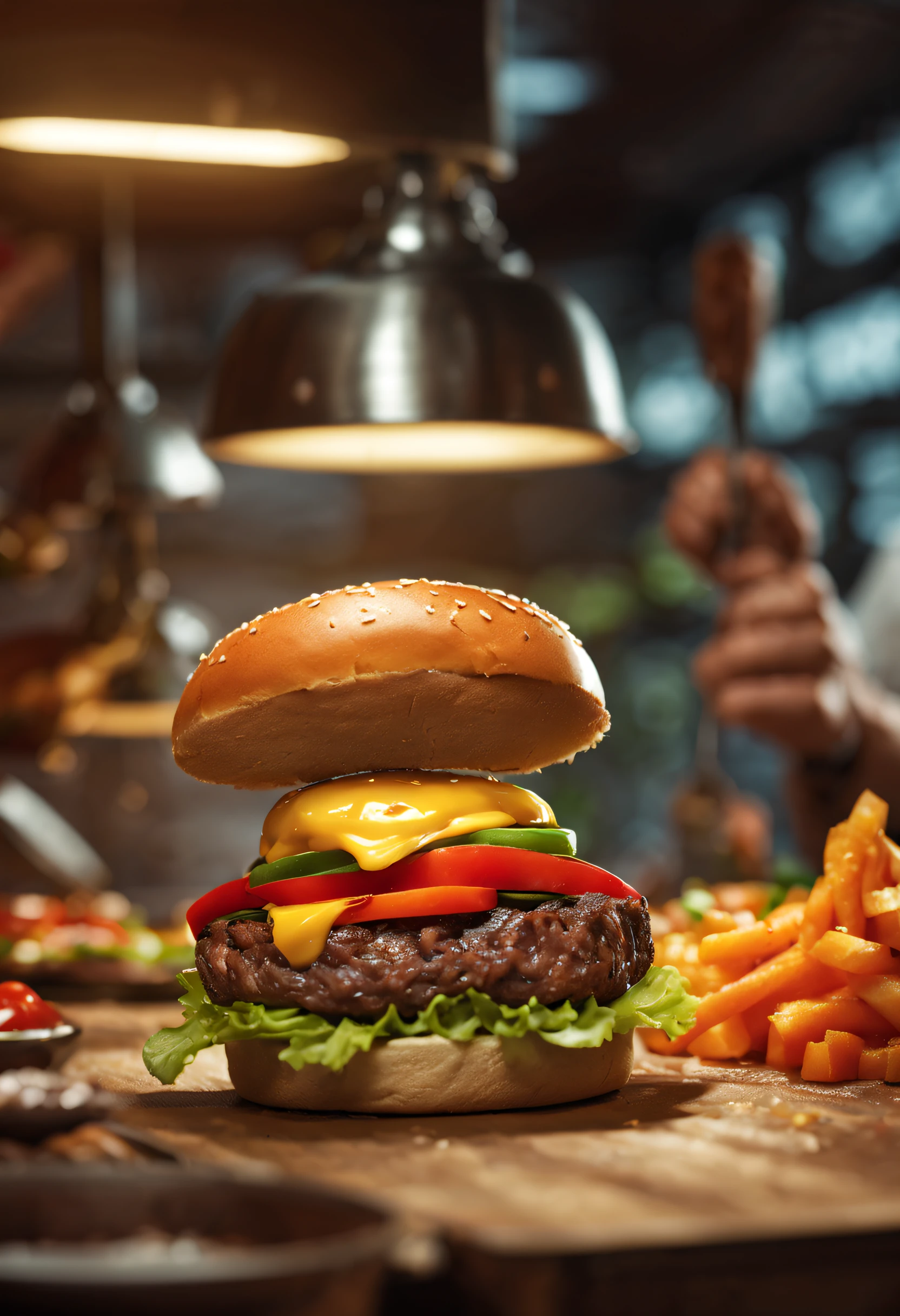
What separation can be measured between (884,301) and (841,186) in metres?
0.87

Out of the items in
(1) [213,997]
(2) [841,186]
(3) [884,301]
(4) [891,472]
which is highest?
(2) [841,186]

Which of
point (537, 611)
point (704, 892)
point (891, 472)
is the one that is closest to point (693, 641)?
point (891, 472)

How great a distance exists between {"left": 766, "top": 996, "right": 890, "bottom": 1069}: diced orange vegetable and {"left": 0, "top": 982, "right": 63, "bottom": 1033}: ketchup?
1.25 m

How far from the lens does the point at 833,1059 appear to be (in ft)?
7.97

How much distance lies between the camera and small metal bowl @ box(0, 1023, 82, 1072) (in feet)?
7.38

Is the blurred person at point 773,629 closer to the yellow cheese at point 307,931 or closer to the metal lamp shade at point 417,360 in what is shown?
the metal lamp shade at point 417,360

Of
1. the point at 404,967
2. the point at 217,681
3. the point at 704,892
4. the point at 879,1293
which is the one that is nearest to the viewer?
the point at 879,1293

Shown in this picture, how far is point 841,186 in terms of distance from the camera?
835 cm

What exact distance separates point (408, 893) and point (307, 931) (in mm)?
167

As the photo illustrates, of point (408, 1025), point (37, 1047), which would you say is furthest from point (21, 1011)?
point (408, 1025)

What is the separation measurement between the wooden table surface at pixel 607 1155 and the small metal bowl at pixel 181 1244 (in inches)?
7.7

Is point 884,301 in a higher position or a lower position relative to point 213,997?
higher

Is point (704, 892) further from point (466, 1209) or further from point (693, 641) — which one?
point (693, 641)

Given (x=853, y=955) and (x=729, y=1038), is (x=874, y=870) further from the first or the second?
(x=729, y=1038)
